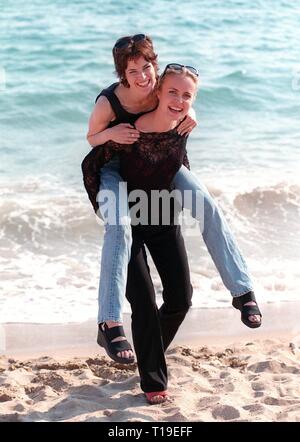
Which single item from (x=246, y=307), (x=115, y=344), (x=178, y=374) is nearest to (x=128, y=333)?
(x=178, y=374)

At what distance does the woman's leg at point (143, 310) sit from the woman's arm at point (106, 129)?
47 centimetres

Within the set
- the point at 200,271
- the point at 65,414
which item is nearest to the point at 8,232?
the point at 200,271

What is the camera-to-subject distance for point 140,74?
4.21 metres

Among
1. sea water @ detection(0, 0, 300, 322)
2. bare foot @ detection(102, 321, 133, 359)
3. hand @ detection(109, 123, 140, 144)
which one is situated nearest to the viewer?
bare foot @ detection(102, 321, 133, 359)

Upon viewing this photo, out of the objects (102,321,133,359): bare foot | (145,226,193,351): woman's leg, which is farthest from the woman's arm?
(102,321,133,359): bare foot

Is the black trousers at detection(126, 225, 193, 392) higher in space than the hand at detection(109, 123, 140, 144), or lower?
lower

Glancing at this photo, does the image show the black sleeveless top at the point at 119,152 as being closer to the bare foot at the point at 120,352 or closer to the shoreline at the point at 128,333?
the bare foot at the point at 120,352

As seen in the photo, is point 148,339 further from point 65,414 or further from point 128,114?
→ point 128,114

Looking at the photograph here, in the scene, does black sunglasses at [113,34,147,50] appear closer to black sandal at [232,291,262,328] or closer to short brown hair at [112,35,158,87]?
short brown hair at [112,35,158,87]

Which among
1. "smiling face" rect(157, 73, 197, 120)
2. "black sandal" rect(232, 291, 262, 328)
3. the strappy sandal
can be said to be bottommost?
the strappy sandal

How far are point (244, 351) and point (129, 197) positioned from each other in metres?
1.67

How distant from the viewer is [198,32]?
53.5ft

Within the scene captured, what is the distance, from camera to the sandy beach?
455 cm

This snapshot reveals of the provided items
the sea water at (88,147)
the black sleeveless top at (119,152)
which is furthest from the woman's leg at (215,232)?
the sea water at (88,147)
